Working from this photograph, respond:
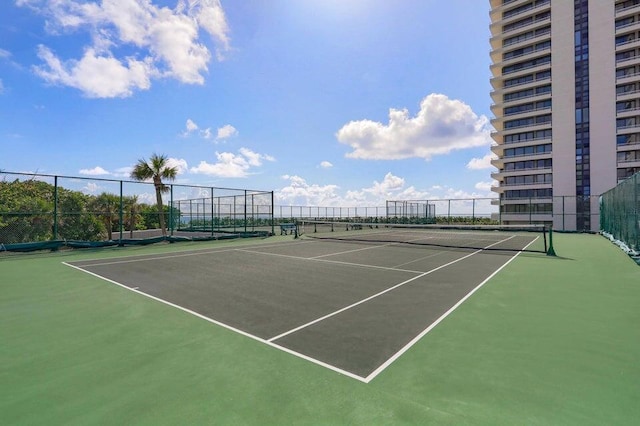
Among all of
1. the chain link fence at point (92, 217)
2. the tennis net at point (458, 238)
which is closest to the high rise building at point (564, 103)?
the tennis net at point (458, 238)

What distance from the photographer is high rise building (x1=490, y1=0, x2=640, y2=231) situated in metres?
49.2

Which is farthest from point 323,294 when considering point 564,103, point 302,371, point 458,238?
point 564,103

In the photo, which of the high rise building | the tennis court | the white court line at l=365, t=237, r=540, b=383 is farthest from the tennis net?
the high rise building

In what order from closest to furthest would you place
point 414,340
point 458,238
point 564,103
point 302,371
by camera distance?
point 302,371 → point 414,340 → point 458,238 → point 564,103

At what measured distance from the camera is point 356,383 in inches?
131

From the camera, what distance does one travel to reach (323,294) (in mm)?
7094

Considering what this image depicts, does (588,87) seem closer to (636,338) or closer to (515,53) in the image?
(515,53)

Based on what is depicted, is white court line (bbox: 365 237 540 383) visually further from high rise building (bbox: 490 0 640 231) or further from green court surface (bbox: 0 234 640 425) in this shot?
high rise building (bbox: 490 0 640 231)

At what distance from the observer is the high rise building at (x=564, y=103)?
49.2 m

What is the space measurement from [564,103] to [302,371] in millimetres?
67707

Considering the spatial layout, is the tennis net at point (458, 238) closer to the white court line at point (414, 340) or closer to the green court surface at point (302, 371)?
the white court line at point (414, 340)

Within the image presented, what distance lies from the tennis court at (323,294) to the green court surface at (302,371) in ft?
0.86

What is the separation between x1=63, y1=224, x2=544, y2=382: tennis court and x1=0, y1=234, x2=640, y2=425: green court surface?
262 mm

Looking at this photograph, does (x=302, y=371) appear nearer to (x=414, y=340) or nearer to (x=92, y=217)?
(x=414, y=340)
